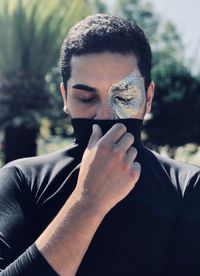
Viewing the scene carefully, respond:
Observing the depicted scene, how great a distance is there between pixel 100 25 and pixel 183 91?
13457 millimetres

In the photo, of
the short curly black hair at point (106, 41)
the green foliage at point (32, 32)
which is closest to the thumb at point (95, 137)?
the short curly black hair at point (106, 41)

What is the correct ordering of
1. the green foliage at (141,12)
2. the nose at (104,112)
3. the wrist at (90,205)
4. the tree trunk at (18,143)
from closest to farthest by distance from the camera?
1. the wrist at (90,205)
2. the nose at (104,112)
3. the tree trunk at (18,143)
4. the green foliage at (141,12)

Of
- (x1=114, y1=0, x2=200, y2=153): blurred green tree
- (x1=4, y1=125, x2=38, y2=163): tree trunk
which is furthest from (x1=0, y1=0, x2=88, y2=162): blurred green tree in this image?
(x1=114, y1=0, x2=200, y2=153): blurred green tree

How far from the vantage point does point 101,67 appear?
5.62 feet

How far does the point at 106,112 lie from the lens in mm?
1698

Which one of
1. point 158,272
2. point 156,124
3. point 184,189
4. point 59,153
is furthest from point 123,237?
point 156,124

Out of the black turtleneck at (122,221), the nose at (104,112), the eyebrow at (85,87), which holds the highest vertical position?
the eyebrow at (85,87)

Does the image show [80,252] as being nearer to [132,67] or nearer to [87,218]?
[87,218]

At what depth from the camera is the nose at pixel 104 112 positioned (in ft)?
5.56

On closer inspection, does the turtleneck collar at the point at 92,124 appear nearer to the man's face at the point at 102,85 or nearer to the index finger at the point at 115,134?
the man's face at the point at 102,85

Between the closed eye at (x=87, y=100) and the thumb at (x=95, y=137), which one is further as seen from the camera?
the closed eye at (x=87, y=100)

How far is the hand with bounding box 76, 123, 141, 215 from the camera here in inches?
55.0

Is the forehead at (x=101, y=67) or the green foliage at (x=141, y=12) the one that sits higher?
the green foliage at (x=141, y=12)

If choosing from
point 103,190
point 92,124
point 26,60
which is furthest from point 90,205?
point 26,60
